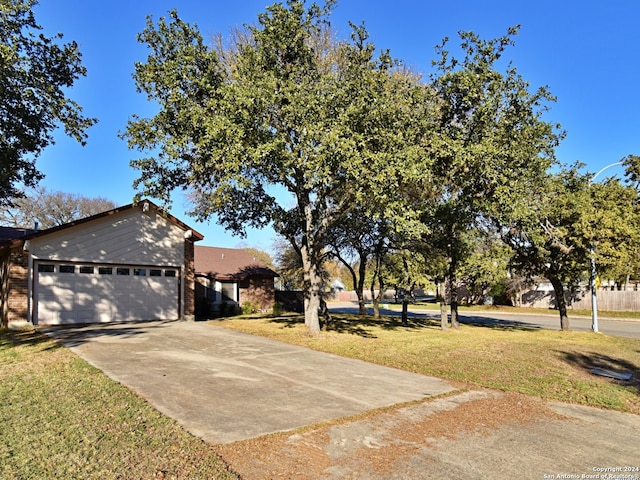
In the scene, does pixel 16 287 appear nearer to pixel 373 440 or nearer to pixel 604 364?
pixel 373 440

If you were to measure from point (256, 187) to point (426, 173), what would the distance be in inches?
249

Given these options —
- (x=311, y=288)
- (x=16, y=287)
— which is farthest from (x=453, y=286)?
(x=16, y=287)

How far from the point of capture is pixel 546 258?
58.0 ft

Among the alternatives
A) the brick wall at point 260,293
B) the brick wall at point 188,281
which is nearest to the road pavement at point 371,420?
the brick wall at point 188,281

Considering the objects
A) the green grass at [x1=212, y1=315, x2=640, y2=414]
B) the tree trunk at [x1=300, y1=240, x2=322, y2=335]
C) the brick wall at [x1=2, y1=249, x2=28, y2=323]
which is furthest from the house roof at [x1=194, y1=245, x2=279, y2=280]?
the tree trunk at [x1=300, y1=240, x2=322, y2=335]

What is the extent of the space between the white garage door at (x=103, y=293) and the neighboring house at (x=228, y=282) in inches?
253

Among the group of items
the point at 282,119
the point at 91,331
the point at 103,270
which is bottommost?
the point at 91,331

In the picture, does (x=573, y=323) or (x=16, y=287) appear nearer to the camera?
(x=16, y=287)

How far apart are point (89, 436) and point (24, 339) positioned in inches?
413

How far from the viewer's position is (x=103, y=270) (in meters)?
18.0

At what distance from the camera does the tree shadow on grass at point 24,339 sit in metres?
11.7

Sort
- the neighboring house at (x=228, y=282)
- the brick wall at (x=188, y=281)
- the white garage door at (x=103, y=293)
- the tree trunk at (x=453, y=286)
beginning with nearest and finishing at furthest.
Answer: the white garage door at (x=103, y=293) < the tree trunk at (x=453, y=286) < the brick wall at (x=188, y=281) < the neighboring house at (x=228, y=282)

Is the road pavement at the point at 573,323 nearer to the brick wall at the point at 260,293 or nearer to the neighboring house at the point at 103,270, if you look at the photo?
the brick wall at the point at 260,293

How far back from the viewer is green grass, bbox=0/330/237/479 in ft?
12.8
